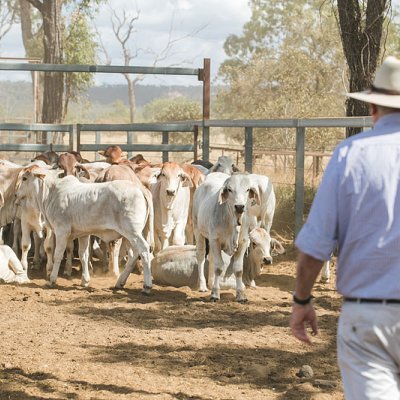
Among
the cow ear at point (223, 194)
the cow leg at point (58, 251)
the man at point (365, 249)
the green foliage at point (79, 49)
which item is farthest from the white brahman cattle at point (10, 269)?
the green foliage at point (79, 49)

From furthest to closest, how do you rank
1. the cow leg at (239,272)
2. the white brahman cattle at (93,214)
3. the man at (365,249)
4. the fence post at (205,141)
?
the fence post at (205,141), the white brahman cattle at (93,214), the cow leg at (239,272), the man at (365,249)

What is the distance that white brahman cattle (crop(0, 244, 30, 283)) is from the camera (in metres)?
12.2

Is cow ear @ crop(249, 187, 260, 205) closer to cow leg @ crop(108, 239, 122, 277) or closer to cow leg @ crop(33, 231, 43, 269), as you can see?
cow leg @ crop(108, 239, 122, 277)

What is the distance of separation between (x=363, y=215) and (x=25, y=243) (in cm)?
964

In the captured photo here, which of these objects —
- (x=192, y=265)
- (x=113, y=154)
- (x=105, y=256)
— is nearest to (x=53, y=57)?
(x=113, y=154)

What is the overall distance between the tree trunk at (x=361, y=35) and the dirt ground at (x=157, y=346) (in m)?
3.39

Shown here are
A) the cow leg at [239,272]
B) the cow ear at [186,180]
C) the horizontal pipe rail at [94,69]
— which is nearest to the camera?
the cow leg at [239,272]

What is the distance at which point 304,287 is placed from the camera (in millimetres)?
4191

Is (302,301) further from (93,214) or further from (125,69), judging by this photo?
(125,69)

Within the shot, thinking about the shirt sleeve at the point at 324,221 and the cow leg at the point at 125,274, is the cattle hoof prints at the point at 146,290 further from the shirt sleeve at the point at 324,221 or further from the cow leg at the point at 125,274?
the shirt sleeve at the point at 324,221

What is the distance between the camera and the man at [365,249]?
394 cm

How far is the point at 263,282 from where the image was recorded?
13.0 m

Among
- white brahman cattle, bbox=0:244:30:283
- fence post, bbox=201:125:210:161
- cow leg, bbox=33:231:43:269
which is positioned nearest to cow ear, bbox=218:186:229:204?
white brahman cattle, bbox=0:244:30:283

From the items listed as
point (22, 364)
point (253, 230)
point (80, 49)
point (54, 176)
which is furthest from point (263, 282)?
point (80, 49)
